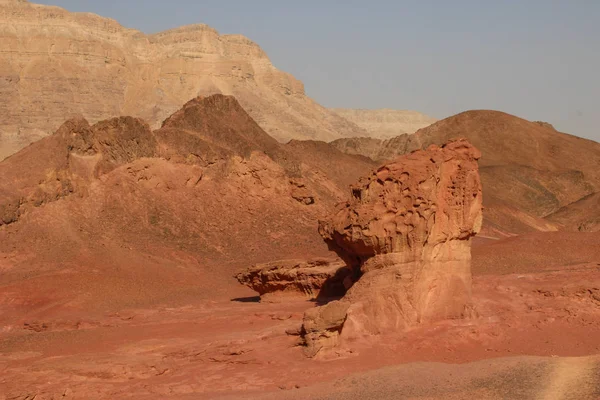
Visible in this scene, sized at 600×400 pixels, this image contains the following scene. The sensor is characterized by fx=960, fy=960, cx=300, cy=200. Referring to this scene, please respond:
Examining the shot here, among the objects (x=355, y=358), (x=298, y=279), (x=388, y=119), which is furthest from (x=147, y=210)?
(x=388, y=119)

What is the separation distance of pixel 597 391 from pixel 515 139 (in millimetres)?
62284

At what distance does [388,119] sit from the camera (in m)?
192

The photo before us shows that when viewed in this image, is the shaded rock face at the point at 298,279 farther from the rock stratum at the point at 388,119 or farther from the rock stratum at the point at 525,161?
the rock stratum at the point at 388,119

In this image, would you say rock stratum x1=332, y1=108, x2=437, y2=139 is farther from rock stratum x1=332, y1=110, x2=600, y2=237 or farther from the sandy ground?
the sandy ground

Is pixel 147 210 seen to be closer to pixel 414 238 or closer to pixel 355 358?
pixel 414 238

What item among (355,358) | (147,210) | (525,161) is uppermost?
(525,161)

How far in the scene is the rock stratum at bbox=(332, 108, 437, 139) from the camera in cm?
18512

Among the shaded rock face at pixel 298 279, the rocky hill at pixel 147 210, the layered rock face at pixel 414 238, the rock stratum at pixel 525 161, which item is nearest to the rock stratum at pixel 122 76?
the rock stratum at pixel 525 161

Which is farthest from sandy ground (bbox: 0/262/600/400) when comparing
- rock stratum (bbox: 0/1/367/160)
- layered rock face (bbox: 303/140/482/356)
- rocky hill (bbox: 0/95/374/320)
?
rock stratum (bbox: 0/1/367/160)

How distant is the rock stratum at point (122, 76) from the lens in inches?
4518

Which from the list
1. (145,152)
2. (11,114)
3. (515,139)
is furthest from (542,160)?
(11,114)

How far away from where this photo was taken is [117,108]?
119m

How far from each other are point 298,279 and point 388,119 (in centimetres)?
17155

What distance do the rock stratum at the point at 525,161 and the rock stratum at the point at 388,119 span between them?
107 meters
